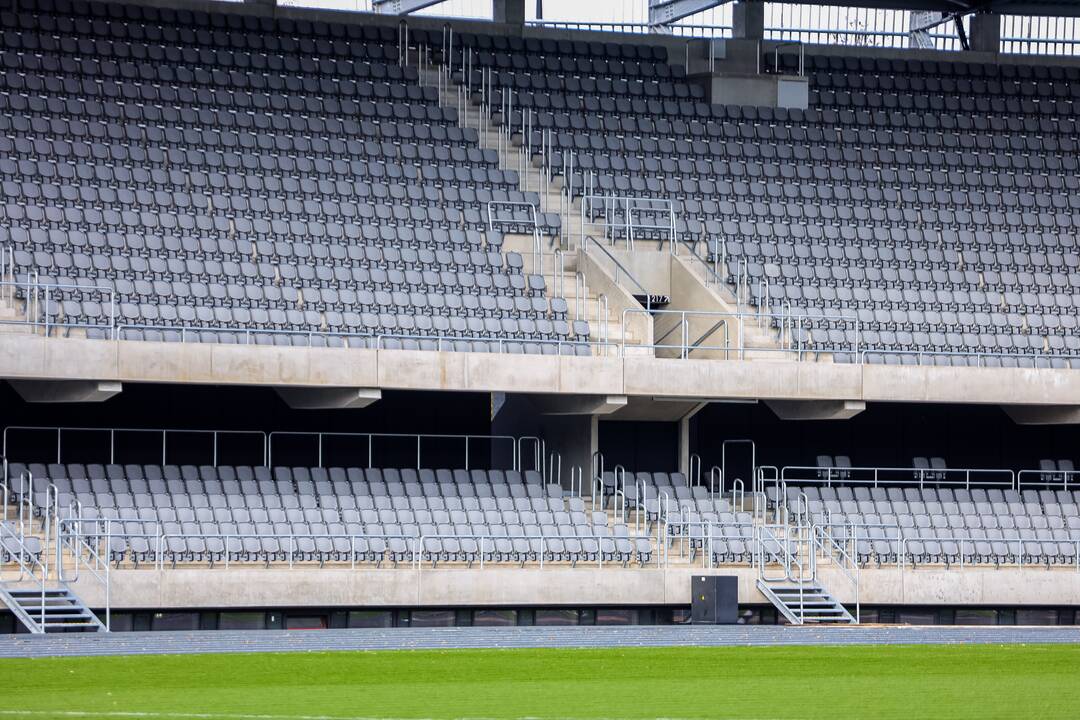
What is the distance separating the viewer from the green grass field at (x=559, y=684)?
1537 centimetres

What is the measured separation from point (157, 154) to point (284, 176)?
205 cm

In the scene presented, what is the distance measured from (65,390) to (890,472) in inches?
556

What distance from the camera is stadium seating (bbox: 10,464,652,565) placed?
77.2ft

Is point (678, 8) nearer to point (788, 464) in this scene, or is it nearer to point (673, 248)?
point (673, 248)

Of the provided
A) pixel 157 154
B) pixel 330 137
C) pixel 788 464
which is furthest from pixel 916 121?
pixel 157 154

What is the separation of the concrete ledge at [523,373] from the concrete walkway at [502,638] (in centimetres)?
401

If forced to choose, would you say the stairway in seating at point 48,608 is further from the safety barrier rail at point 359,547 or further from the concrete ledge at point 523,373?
the concrete ledge at point 523,373

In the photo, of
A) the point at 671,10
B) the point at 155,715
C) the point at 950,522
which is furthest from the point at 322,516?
the point at 671,10

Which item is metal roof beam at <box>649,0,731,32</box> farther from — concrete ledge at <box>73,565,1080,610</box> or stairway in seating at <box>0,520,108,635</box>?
stairway in seating at <box>0,520,108,635</box>

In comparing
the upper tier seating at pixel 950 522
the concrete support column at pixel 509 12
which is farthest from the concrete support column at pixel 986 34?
the upper tier seating at pixel 950 522

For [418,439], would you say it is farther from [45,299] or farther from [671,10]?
[671,10]

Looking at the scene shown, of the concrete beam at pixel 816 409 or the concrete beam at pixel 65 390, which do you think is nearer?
the concrete beam at pixel 65 390

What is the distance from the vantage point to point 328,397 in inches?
1039

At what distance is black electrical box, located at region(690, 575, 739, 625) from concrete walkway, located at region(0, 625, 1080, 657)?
0.60m
